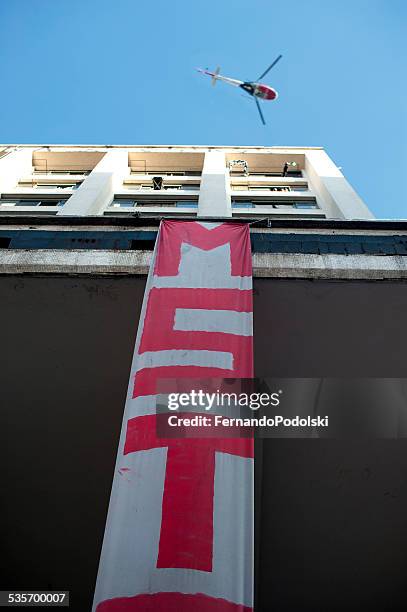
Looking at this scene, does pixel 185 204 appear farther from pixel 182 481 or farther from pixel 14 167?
pixel 182 481

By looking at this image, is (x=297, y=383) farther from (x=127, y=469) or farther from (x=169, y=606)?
(x=169, y=606)

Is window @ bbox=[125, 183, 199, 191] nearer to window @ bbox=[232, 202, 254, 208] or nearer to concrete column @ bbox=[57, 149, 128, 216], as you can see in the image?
concrete column @ bbox=[57, 149, 128, 216]

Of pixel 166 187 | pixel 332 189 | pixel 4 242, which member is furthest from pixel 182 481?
pixel 166 187

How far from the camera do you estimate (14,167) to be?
15922 mm

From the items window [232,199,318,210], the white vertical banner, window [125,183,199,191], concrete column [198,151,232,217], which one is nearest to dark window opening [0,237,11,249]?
the white vertical banner

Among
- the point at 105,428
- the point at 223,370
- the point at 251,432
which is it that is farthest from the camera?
the point at 105,428

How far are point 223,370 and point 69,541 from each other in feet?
13.3

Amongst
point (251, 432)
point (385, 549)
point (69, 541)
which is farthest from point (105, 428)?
point (385, 549)

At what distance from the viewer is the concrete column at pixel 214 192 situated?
10555 mm

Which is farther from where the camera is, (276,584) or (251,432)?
(276,584)

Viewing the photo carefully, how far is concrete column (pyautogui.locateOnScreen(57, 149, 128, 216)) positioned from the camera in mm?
10907

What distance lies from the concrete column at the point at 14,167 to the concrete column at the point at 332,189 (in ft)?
36.5

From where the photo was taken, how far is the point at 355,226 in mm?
6008

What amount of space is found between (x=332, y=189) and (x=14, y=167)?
1214 centimetres
